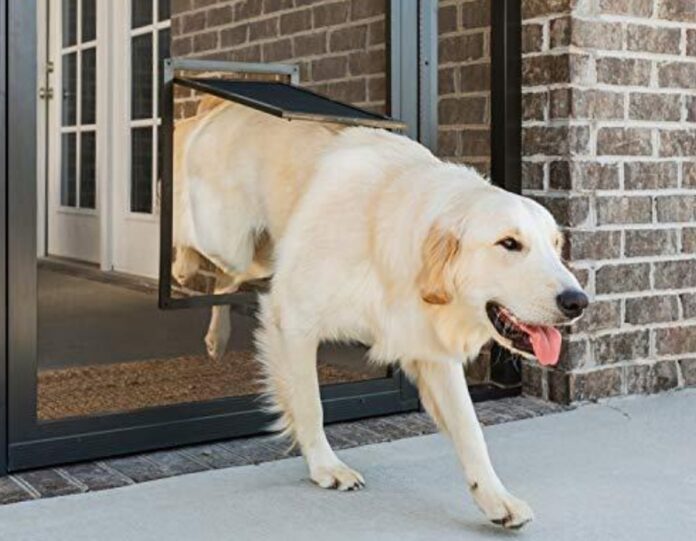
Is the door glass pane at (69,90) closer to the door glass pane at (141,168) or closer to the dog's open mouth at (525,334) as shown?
the door glass pane at (141,168)

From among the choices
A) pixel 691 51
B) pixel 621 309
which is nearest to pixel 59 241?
pixel 621 309

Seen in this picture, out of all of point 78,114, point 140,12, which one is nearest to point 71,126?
point 78,114

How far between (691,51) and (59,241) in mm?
2521

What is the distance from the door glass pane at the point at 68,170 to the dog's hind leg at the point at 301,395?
0.63 m

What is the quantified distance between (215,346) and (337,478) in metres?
0.71

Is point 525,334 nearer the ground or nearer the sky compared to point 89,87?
nearer the ground

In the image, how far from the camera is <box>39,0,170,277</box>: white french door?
119 inches

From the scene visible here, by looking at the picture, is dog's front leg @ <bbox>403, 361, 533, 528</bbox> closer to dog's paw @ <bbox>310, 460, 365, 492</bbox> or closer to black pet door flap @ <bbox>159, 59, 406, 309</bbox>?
dog's paw @ <bbox>310, 460, 365, 492</bbox>

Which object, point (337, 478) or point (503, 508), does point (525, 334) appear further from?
point (337, 478)

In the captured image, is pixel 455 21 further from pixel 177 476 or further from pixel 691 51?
pixel 177 476

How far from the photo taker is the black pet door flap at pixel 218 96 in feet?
10.6

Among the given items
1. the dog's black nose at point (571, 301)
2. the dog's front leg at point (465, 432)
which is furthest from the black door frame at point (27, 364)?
the dog's black nose at point (571, 301)

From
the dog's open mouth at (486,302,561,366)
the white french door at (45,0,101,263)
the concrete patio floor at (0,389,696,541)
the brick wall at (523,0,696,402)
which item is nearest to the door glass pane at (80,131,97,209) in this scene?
the white french door at (45,0,101,263)

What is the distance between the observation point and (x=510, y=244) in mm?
2449
